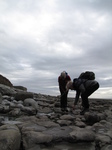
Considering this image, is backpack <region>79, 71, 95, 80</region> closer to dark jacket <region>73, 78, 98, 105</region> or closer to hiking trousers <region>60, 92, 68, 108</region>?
dark jacket <region>73, 78, 98, 105</region>

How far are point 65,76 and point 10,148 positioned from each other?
5.47 m

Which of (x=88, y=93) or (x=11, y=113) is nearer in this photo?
(x=11, y=113)

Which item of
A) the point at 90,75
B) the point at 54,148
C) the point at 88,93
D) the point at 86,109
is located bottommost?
the point at 54,148

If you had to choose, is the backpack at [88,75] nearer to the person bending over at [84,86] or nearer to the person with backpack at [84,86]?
the person with backpack at [84,86]

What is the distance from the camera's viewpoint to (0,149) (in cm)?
255

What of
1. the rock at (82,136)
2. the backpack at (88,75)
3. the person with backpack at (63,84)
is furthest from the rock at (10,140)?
the person with backpack at (63,84)

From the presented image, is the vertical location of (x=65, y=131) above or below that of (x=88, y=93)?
below

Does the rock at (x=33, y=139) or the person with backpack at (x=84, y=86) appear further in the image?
the person with backpack at (x=84, y=86)

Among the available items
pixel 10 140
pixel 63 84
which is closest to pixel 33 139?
pixel 10 140

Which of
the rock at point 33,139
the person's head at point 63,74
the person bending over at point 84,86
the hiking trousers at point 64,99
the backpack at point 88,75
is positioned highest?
the person's head at point 63,74

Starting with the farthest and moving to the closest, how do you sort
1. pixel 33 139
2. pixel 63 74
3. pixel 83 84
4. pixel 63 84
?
pixel 63 84, pixel 63 74, pixel 83 84, pixel 33 139

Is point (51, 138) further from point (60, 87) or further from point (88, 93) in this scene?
point (60, 87)

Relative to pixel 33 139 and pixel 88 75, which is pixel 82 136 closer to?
pixel 33 139

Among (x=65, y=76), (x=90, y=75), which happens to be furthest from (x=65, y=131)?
(x=65, y=76)
